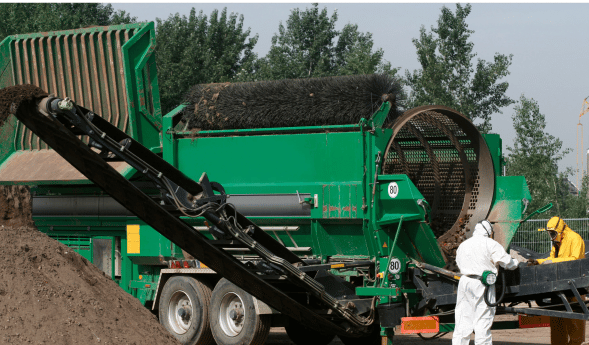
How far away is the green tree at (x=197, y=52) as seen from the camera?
91.9ft

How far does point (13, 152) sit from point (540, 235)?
10555 millimetres

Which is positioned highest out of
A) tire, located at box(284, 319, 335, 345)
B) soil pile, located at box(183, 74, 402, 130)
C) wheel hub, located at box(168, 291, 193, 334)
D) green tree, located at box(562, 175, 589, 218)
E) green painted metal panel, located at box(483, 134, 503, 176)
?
soil pile, located at box(183, 74, 402, 130)

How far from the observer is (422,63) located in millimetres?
25984

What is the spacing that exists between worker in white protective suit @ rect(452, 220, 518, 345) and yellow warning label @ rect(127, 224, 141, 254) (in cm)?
426

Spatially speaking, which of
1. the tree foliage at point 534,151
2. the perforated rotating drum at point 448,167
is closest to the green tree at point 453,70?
the tree foliage at point 534,151

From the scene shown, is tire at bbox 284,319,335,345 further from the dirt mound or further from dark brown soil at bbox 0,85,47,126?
dark brown soil at bbox 0,85,47,126

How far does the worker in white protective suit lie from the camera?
292 inches

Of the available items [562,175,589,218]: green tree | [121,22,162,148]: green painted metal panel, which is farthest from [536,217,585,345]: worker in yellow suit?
[562,175,589,218]: green tree

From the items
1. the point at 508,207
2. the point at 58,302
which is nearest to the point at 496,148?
the point at 508,207

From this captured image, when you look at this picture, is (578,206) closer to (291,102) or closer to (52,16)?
(291,102)

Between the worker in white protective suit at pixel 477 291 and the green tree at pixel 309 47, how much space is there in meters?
22.0

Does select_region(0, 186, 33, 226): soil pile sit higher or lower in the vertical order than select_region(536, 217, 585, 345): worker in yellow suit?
higher

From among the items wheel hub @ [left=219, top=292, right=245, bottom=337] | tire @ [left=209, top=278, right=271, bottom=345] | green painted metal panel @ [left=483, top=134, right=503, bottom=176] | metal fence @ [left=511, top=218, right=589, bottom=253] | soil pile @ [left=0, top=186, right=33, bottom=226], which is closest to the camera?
tire @ [left=209, top=278, right=271, bottom=345]

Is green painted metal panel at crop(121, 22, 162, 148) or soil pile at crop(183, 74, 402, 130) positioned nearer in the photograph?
soil pile at crop(183, 74, 402, 130)
